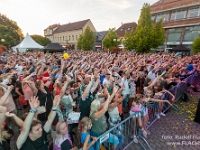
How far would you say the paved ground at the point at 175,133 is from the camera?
12.6ft

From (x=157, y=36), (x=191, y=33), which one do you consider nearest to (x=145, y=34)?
(x=157, y=36)

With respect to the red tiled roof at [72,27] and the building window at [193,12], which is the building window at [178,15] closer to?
the building window at [193,12]

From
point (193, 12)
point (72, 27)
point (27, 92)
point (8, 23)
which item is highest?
point (72, 27)

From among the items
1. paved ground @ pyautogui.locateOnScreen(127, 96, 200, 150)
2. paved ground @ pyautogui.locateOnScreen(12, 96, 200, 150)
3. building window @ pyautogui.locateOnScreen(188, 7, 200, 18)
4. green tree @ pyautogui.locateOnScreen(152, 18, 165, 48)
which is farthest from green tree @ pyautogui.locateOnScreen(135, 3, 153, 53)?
paved ground @ pyautogui.locateOnScreen(127, 96, 200, 150)

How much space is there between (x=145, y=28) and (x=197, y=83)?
1558 centimetres

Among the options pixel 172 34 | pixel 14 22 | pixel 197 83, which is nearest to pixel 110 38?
pixel 172 34

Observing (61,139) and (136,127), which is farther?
(136,127)

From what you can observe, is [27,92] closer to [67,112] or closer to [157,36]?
[67,112]

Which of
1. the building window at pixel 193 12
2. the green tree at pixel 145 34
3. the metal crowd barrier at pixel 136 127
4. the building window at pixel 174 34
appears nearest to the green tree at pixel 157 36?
the green tree at pixel 145 34

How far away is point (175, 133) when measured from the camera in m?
4.37

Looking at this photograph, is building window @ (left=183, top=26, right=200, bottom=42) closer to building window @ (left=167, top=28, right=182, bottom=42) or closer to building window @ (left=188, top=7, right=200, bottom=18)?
building window @ (left=167, top=28, right=182, bottom=42)

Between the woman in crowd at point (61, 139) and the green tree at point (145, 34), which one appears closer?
the woman in crowd at point (61, 139)

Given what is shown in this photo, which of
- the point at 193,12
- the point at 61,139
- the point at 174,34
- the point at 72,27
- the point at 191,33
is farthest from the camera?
the point at 72,27

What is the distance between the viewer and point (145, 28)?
2169 cm
